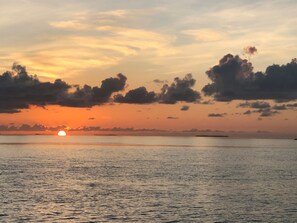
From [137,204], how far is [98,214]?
1042 centimetres

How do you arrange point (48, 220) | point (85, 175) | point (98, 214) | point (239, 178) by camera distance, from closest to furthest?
point (48, 220) < point (98, 214) < point (239, 178) < point (85, 175)

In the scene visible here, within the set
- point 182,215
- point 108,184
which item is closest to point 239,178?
point 108,184

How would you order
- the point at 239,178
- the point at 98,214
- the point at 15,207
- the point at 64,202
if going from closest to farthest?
the point at 98,214 < the point at 15,207 < the point at 64,202 < the point at 239,178

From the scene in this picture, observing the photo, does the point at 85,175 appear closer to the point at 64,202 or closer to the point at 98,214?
the point at 64,202

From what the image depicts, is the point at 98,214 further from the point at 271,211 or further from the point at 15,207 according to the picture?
the point at 271,211

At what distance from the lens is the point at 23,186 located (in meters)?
105

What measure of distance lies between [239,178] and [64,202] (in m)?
59.2

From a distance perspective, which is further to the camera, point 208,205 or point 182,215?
point 208,205

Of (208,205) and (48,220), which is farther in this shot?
(208,205)

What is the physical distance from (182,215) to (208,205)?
10447mm

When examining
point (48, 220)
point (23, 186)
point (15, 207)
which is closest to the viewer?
point (48, 220)

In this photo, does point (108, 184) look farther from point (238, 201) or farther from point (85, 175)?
point (238, 201)

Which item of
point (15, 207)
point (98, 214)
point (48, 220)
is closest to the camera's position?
point (48, 220)

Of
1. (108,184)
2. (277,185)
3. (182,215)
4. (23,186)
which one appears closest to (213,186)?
(277,185)
